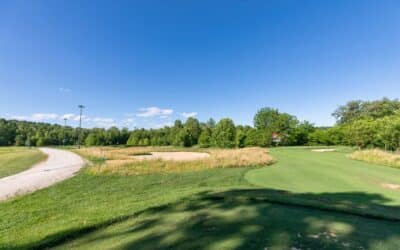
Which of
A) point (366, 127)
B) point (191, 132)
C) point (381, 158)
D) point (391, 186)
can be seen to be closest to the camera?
point (391, 186)

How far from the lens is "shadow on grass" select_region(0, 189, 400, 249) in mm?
3068

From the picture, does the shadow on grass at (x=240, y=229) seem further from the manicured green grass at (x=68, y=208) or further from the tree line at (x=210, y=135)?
the tree line at (x=210, y=135)

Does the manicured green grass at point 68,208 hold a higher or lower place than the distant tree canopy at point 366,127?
lower

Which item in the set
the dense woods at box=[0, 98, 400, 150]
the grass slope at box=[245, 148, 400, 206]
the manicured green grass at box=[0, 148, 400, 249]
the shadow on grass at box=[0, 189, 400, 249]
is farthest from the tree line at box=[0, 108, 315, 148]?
the shadow on grass at box=[0, 189, 400, 249]

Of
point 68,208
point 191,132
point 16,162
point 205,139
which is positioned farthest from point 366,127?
point 191,132

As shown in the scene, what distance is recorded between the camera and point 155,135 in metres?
71.9

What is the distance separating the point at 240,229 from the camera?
3529mm

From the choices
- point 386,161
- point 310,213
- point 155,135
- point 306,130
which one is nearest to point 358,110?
point 306,130

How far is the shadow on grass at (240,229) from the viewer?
3.07m

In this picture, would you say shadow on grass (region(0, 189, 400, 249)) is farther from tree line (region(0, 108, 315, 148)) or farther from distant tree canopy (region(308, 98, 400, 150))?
tree line (region(0, 108, 315, 148))

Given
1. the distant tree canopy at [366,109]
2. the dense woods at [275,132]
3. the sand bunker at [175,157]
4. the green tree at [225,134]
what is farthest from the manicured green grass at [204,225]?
the distant tree canopy at [366,109]

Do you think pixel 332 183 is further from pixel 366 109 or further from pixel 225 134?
pixel 366 109

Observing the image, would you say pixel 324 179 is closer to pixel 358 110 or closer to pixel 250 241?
pixel 250 241

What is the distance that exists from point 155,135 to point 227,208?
68.8 metres
